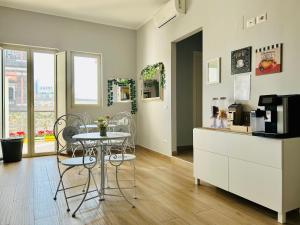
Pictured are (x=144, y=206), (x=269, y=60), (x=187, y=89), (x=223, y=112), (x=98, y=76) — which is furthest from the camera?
(x=98, y=76)

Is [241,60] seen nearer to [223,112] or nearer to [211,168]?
[223,112]

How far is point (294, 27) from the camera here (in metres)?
2.40

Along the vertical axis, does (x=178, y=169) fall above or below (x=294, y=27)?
below

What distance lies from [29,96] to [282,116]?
191 inches

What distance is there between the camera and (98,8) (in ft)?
16.0

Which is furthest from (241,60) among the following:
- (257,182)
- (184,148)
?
(184,148)

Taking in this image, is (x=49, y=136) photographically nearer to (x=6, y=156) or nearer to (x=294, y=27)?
(x=6, y=156)

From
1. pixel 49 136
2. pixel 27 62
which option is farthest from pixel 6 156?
pixel 27 62

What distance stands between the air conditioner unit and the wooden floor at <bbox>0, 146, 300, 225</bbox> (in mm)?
2920

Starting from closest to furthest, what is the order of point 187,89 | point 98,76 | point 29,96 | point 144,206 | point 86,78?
point 144,206
point 29,96
point 187,89
point 86,78
point 98,76

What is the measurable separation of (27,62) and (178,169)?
4.00 metres

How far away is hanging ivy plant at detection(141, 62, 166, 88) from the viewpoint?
16.0 feet

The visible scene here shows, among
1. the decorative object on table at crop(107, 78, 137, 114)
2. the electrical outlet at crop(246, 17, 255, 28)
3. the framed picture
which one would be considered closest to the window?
the decorative object on table at crop(107, 78, 137, 114)

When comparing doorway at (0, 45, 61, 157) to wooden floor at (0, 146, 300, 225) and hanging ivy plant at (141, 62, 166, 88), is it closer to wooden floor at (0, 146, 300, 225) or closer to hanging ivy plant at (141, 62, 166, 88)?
wooden floor at (0, 146, 300, 225)
